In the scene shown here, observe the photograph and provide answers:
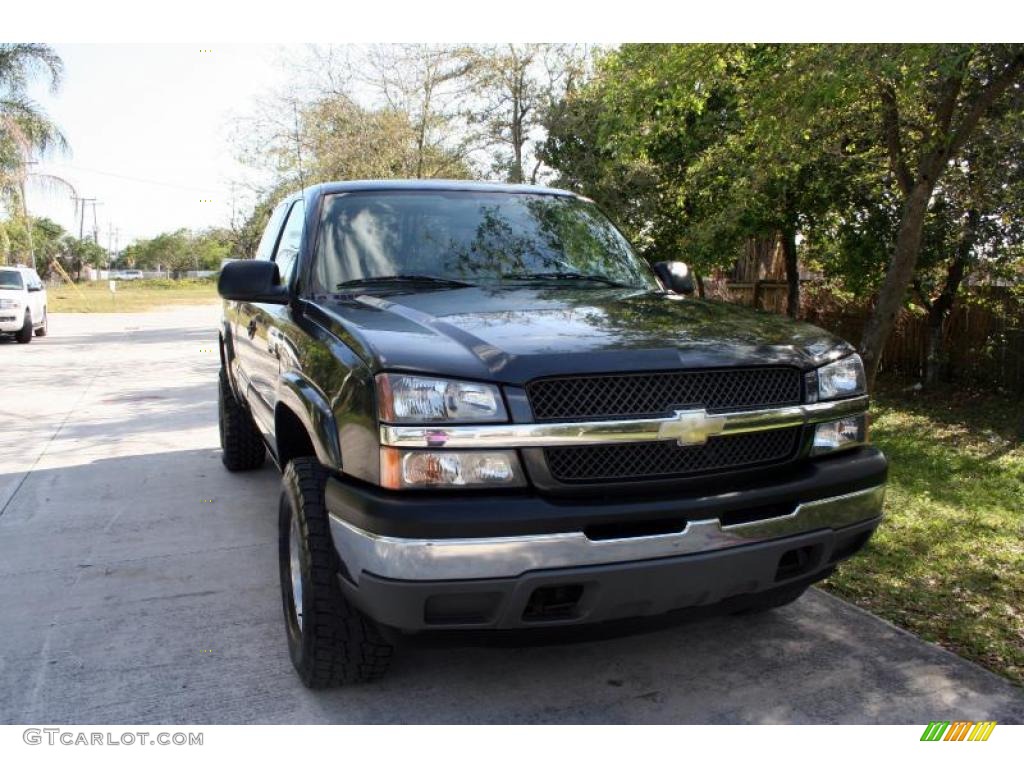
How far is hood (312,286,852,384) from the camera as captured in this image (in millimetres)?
2525

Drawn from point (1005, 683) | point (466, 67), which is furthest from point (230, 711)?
point (466, 67)

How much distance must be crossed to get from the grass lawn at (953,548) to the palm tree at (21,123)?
68.0 feet

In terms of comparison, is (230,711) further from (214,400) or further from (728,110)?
(728,110)

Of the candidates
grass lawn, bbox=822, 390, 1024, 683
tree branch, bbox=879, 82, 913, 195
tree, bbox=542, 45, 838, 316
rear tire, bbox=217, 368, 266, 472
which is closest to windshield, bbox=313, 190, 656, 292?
grass lawn, bbox=822, 390, 1024, 683

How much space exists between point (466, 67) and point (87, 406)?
41.2 feet

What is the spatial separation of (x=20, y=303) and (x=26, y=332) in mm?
685

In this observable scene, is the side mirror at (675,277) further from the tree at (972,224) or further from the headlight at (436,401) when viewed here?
the tree at (972,224)

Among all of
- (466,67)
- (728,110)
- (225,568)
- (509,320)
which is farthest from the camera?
(466,67)

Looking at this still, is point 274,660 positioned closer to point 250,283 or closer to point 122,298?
point 250,283

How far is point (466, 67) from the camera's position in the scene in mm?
19094

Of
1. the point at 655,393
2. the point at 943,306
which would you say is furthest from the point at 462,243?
the point at 943,306

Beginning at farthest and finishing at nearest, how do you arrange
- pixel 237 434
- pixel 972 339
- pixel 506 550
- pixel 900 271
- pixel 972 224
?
pixel 972 339, pixel 972 224, pixel 900 271, pixel 237 434, pixel 506 550

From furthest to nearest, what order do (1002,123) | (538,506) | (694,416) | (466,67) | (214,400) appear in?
1. (466,67)
2. (214,400)
3. (1002,123)
4. (694,416)
5. (538,506)

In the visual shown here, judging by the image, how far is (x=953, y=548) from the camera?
184 inches
